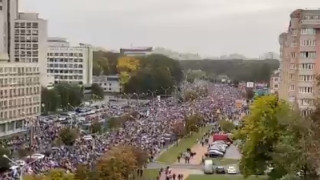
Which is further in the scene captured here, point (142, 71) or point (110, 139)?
point (142, 71)

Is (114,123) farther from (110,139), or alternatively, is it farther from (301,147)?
(301,147)

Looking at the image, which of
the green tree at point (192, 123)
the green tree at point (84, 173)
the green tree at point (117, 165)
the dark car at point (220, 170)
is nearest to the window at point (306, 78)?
the dark car at point (220, 170)

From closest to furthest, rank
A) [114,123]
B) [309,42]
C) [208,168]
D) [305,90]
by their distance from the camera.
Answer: [208,168] → [305,90] → [309,42] → [114,123]

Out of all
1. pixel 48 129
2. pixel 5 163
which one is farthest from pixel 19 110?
pixel 5 163

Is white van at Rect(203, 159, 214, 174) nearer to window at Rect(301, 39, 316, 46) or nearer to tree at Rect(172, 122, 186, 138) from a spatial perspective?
window at Rect(301, 39, 316, 46)

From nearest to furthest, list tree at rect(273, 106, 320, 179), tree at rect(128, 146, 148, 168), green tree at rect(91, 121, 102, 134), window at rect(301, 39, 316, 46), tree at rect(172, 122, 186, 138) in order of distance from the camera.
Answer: tree at rect(273, 106, 320, 179), tree at rect(128, 146, 148, 168), window at rect(301, 39, 316, 46), tree at rect(172, 122, 186, 138), green tree at rect(91, 121, 102, 134)

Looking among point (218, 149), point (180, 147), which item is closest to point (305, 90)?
point (218, 149)

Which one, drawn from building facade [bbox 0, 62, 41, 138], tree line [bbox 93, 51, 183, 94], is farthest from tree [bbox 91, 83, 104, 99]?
building facade [bbox 0, 62, 41, 138]
